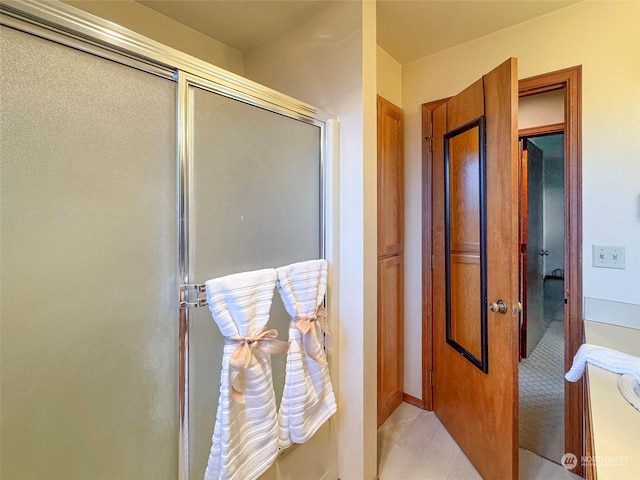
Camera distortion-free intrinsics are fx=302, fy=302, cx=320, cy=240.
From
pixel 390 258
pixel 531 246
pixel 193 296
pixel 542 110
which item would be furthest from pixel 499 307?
pixel 531 246

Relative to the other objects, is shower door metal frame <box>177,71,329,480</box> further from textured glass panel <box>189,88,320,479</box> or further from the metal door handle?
the metal door handle

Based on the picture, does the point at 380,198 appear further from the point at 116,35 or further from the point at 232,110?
the point at 116,35

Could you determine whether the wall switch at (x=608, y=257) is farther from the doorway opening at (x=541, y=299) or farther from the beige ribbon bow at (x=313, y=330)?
the beige ribbon bow at (x=313, y=330)

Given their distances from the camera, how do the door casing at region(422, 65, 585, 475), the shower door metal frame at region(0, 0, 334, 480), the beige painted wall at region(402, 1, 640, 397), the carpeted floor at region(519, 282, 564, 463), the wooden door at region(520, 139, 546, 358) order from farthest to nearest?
the wooden door at region(520, 139, 546, 358) < the carpeted floor at region(519, 282, 564, 463) < the door casing at region(422, 65, 585, 475) < the beige painted wall at region(402, 1, 640, 397) < the shower door metal frame at region(0, 0, 334, 480)

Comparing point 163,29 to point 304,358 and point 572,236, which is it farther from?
point 572,236

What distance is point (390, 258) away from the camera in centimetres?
205

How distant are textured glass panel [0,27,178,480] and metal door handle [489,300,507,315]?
53.1 inches

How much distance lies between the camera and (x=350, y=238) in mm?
1412

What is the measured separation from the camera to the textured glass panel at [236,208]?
977 millimetres

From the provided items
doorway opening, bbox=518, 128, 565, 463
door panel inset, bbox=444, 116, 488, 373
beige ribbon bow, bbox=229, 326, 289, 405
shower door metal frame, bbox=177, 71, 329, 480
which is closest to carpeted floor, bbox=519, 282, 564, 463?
doorway opening, bbox=518, 128, 565, 463

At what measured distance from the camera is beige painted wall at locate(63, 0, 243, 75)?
138 cm

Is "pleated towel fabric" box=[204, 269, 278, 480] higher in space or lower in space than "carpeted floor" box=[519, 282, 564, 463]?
higher

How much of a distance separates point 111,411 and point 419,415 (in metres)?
1.92

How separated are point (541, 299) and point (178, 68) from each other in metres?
4.22
